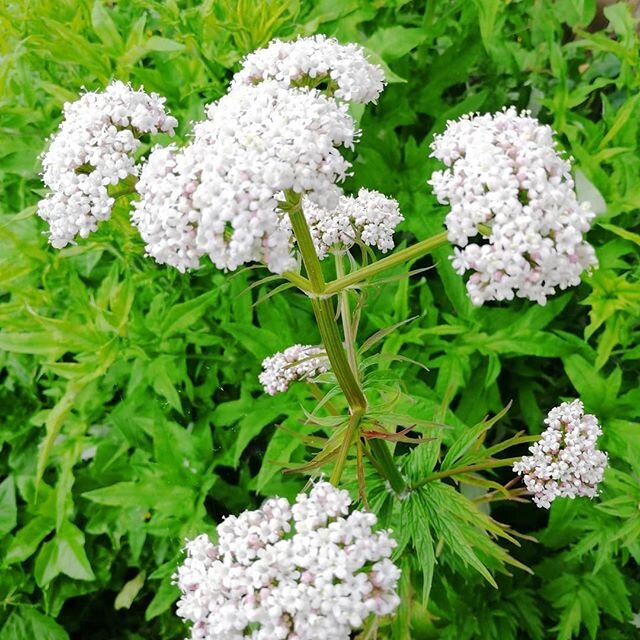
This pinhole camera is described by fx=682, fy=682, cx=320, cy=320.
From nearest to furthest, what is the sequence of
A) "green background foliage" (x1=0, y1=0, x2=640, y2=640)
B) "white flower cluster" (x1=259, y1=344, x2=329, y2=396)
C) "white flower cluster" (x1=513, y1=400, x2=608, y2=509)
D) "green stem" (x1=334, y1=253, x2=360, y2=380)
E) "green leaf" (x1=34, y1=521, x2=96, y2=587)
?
"green stem" (x1=334, y1=253, x2=360, y2=380)
"white flower cluster" (x1=513, y1=400, x2=608, y2=509)
"white flower cluster" (x1=259, y1=344, x2=329, y2=396)
"green background foliage" (x1=0, y1=0, x2=640, y2=640)
"green leaf" (x1=34, y1=521, x2=96, y2=587)

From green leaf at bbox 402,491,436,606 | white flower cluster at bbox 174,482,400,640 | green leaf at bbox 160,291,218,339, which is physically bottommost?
green leaf at bbox 402,491,436,606

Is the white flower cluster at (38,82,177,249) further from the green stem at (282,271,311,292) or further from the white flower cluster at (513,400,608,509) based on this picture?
the white flower cluster at (513,400,608,509)

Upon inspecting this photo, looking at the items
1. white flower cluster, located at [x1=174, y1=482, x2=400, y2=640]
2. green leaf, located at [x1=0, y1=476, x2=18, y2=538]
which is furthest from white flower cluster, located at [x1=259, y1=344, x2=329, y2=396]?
green leaf, located at [x1=0, y1=476, x2=18, y2=538]

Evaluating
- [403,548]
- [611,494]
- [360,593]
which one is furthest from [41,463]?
[611,494]

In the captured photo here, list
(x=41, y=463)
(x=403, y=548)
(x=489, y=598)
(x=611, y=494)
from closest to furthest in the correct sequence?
(x=403, y=548)
(x=41, y=463)
(x=611, y=494)
(x=489, y=598)

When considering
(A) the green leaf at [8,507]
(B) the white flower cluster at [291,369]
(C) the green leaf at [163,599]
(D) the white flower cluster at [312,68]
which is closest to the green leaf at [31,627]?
(A) the green leaf at [8,507]

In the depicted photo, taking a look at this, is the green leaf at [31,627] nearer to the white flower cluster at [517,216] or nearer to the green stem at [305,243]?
the green stem at [305,243]

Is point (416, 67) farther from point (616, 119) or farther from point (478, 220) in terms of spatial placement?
point (478, 220)
